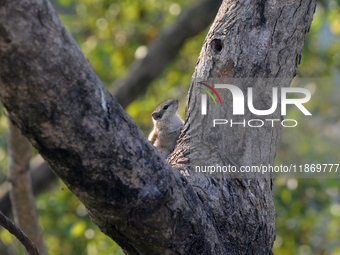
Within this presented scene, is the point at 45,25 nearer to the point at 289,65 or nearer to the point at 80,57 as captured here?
the point at 80,57

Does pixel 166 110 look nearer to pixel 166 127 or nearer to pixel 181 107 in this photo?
pixel 166 127

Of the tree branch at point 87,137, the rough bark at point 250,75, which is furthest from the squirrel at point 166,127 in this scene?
the tree branch at point 87,137

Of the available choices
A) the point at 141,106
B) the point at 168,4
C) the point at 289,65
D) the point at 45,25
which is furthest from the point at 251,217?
the point at 168,4

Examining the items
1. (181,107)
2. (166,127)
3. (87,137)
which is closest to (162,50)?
(181,107)

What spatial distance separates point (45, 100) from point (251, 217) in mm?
1307

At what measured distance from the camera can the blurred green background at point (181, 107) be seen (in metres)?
5.53

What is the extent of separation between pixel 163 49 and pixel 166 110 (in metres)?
1.82

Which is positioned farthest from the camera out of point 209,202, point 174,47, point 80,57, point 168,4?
point 168,4

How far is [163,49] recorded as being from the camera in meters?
5.47

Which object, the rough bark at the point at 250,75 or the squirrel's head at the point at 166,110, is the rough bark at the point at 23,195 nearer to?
the squirrel's head at the point at 166,110

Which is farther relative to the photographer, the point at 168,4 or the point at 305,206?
the point at 168,4

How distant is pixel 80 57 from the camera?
1316 mm

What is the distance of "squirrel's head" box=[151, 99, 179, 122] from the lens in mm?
3903

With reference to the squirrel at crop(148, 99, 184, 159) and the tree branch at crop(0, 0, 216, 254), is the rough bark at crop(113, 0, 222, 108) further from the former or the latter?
the tree branch at crop(0, 0, 216, 254)
